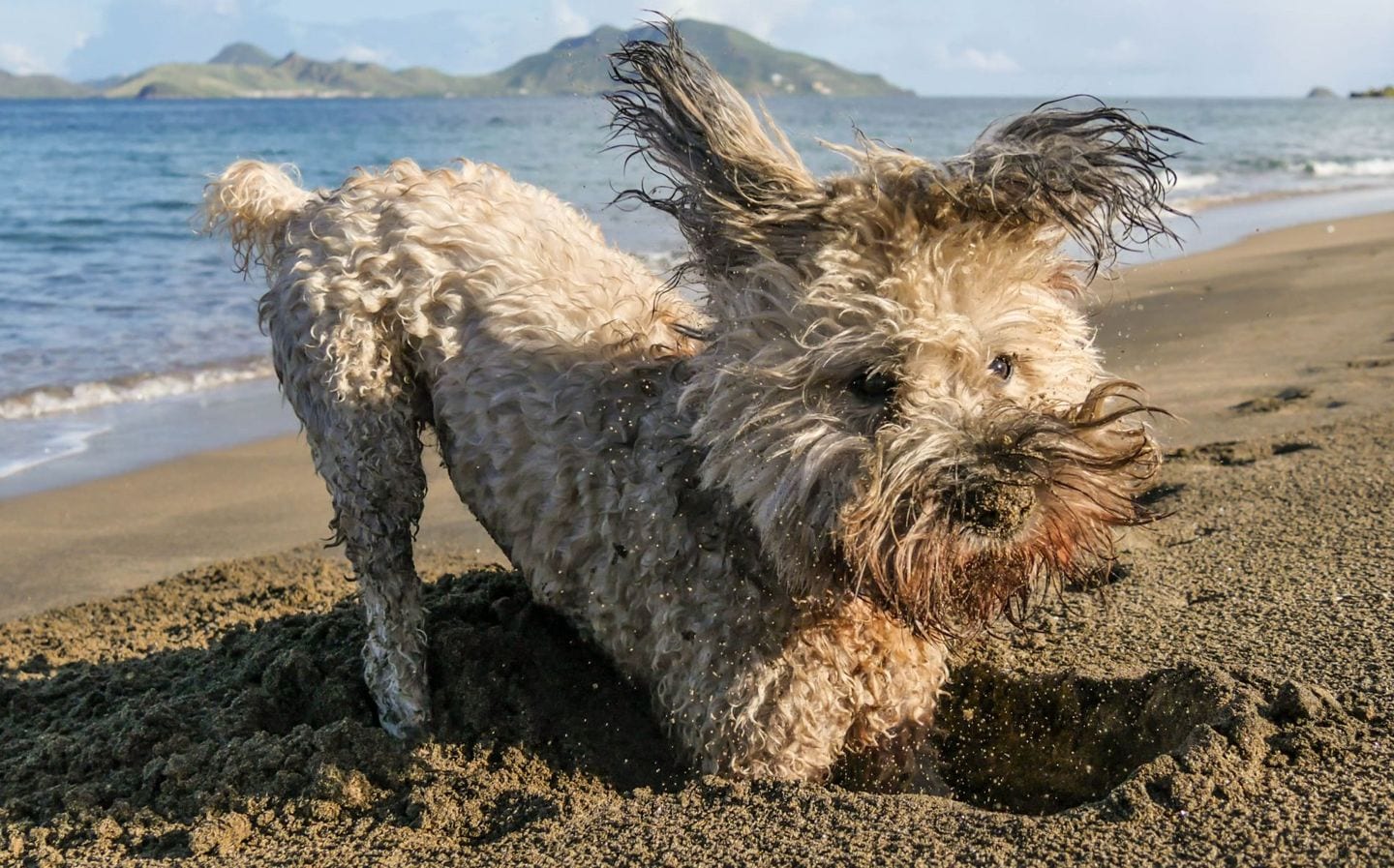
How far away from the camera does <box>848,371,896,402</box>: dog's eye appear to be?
10.9 feet

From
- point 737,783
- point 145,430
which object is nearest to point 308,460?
point 145,430

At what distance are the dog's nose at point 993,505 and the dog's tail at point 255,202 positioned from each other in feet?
11.4

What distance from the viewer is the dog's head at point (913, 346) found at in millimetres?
3154

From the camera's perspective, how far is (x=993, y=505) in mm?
3090

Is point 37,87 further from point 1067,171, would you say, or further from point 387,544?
point 1067,171

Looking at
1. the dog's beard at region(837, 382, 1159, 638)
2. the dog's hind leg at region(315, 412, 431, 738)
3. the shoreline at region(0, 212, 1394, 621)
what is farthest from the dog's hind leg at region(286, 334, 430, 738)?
the dog's beard at region(837, 382, 1159, 638)

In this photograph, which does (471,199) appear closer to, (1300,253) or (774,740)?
(774,740)

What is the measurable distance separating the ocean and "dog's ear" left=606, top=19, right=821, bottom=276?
0.27m

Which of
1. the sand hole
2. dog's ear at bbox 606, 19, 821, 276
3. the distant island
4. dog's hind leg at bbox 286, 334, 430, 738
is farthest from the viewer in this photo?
the distant island

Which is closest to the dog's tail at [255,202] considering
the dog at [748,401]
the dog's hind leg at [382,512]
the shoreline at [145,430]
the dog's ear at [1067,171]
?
the dog at [748,401]

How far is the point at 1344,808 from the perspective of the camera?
3027 millimetres

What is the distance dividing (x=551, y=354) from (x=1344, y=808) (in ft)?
9.35

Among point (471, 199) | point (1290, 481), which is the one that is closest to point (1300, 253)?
point (1290, 481)

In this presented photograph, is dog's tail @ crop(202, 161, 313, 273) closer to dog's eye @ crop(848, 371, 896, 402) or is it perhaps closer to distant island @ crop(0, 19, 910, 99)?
dog's eye @ crop(848, 371, 896, 402)
